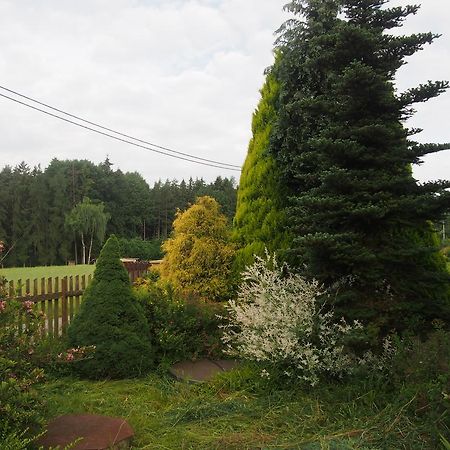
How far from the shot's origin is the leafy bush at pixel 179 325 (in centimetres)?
559

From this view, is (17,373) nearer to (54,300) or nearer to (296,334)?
(296,334)

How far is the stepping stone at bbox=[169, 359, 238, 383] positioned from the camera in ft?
16.1

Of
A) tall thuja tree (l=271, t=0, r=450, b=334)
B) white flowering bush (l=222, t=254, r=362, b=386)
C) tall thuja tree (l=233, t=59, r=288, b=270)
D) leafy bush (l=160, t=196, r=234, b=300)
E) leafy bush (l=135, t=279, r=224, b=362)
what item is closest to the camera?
white flowering bush (l=222, t=254, r=362, b=386)

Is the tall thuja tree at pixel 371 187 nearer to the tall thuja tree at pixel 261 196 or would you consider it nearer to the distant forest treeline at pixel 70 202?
the tall thuja tree at pixel 261 196

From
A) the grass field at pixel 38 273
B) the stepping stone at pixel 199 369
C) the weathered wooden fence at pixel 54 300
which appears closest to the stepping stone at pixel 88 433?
the stepping stone at pixel 199 369

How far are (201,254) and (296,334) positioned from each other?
268 centimetres

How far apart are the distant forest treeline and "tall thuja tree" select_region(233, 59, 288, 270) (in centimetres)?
3050

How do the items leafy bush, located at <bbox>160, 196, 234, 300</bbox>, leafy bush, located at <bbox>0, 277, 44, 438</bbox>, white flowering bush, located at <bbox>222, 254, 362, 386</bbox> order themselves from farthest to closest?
1. leafy bush, located at <bbox>160, 196, 234, 300</bbox>
2. white flowering bush, located at <bbox>222, 254, 362, 386</bbox>
3. leafy bush, located at <bbox>0, 277, 44, 438</bbox>

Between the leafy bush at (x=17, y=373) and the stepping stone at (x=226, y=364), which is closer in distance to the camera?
the leafy bush at (x=17, y=373)

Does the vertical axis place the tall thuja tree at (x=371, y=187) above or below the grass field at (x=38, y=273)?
above

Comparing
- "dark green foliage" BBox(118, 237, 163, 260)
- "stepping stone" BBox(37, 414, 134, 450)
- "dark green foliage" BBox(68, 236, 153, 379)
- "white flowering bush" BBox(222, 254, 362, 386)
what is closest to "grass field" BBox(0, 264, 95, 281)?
"dark green foliage" BBox(68, 236, 153, 379)

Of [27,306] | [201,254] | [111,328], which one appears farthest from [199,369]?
[27,306]

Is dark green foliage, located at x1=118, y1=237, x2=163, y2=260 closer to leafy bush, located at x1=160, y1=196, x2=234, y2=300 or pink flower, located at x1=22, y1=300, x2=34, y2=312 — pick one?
leafy bush, located at x1=160, y1=196, x2=234, y2=300

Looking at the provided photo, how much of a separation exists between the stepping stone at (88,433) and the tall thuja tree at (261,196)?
3420mm
